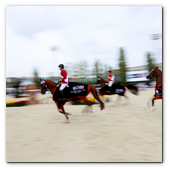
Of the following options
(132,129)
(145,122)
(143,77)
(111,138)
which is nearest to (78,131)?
(111,138)

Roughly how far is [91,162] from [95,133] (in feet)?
5.29

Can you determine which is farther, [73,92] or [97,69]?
[97,69]

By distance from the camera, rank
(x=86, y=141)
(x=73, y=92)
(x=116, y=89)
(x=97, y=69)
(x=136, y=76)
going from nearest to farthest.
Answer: (x=86, y=141) < (x=73, y=92) < (x=116, y=89) < (x=136, y=76) < (x=97, y=69)

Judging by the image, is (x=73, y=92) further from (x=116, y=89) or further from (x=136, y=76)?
(x=136, y=76)

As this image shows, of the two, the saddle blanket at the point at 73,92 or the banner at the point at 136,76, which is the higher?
the banner at the point at 136,76

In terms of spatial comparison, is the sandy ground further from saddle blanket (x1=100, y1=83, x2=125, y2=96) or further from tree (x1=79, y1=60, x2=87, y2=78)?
tree (x1=79, y1=60, x2=87, y2=78)

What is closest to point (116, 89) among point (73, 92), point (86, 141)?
point (73, 92)

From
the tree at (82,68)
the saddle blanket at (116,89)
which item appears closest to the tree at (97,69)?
the tree at (82,68)

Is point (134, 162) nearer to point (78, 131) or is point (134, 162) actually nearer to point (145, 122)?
point (78, 131)

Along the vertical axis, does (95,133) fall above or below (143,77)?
below

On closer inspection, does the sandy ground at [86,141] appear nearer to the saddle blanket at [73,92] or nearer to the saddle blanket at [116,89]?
the saddle blanket at [73,92]

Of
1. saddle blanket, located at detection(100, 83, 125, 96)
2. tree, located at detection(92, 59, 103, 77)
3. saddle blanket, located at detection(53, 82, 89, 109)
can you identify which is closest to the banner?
tree, located at detection(92, 59, 103, 77)

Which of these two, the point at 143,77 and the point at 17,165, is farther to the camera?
the point at 143,77

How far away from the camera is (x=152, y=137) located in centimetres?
371
